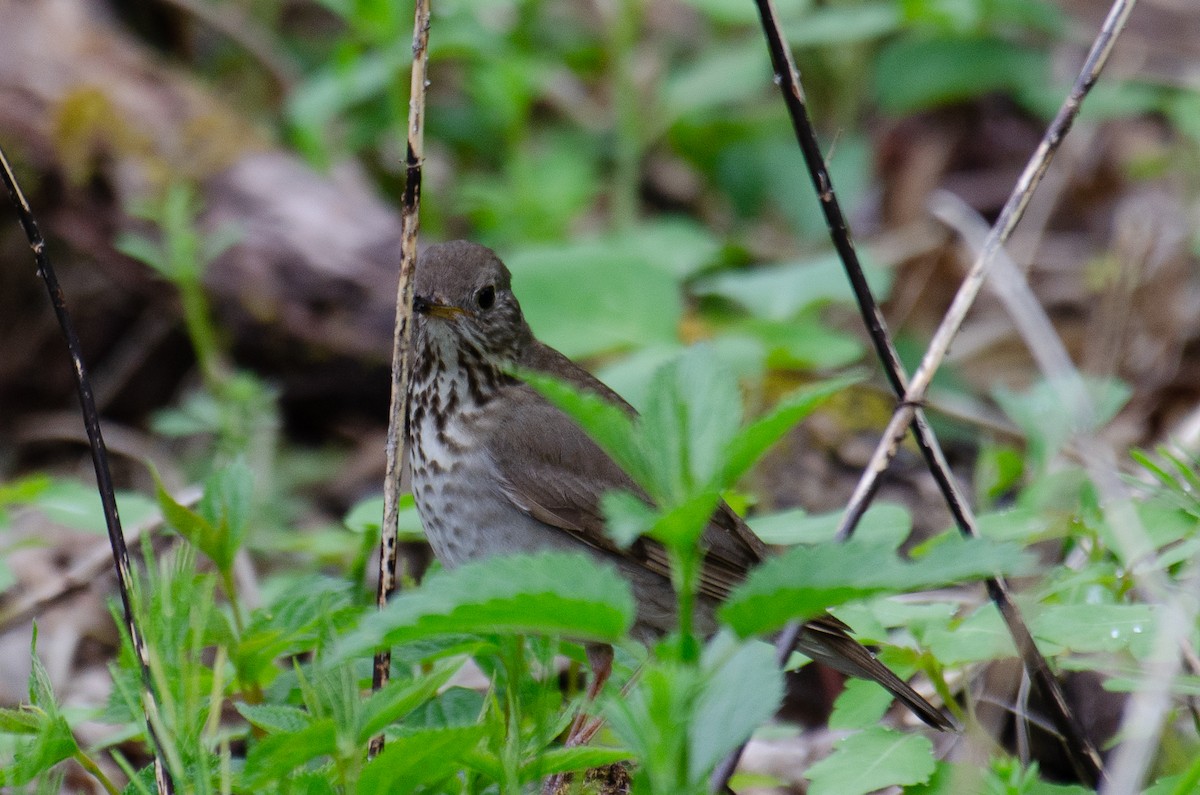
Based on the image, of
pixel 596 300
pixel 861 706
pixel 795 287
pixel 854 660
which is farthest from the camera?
pixel 795 287

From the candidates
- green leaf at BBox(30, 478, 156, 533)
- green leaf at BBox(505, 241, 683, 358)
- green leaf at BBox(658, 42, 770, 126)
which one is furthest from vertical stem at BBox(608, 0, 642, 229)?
green leaf at BBox(30, 478, 156, 533)

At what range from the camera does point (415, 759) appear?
1.99 m

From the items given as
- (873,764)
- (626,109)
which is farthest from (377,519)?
(626,109)

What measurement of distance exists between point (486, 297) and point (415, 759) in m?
1.85

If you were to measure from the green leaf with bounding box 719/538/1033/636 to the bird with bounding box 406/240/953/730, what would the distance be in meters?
1.23

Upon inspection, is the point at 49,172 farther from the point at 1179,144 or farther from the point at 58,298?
the point at 1179,144

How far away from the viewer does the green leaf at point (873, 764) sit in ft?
7.59

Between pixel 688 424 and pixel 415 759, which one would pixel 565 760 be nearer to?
pixel 415 759

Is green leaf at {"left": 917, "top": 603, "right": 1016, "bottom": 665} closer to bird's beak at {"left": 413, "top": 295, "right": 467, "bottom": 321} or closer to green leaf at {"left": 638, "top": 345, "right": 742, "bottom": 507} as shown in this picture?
green leaf at {"left": 638, "top": 345, "right": 742, "bottom": 507}

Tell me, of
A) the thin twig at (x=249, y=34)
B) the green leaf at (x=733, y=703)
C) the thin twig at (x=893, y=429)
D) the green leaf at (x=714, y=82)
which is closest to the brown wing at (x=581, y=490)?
the thin twig at (x=893, y=429)

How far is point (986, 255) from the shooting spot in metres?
2.74

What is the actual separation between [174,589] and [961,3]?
5556 mm

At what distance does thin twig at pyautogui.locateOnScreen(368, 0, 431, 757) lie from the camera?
2.57m

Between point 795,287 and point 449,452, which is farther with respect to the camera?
point 795,287
